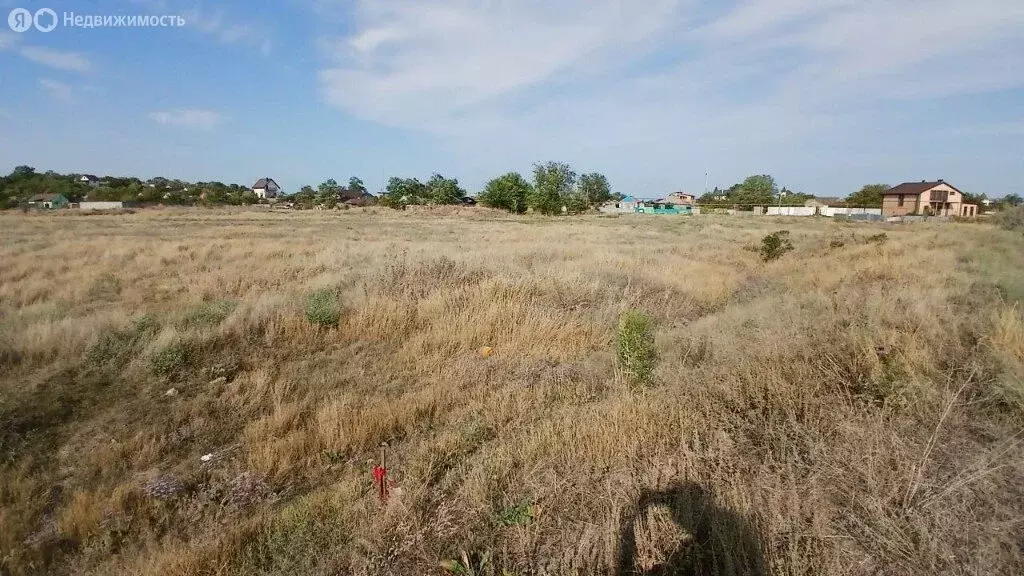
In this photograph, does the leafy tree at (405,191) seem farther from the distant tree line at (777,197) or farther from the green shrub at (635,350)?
the green shrub at (635,350)

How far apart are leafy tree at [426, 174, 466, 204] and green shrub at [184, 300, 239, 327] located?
6972 centimetres

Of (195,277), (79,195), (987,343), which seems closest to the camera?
(987,343)

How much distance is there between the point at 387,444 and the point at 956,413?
186 inches

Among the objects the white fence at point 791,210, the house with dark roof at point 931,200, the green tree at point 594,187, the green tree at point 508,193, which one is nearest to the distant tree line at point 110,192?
the green tree at point 508,193

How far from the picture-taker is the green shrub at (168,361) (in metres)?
5.67

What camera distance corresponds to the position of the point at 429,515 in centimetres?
305

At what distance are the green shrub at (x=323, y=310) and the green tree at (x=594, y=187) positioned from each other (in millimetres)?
99828

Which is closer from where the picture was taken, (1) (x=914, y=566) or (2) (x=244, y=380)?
(1) (x=914, y=566)

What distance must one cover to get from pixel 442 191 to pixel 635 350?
74249mm

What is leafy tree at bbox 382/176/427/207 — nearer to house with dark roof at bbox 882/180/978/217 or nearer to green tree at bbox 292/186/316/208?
green tree at bbox 292/186/316/208

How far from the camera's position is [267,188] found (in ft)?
380

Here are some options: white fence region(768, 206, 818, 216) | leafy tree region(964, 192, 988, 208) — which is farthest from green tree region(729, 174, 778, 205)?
leafy tree region(964, 192, 988, 208)

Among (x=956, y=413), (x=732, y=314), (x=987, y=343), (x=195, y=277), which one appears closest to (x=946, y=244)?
(x=732, y=314)

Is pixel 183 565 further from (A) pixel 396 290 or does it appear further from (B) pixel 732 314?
(B) pixel 732 314
